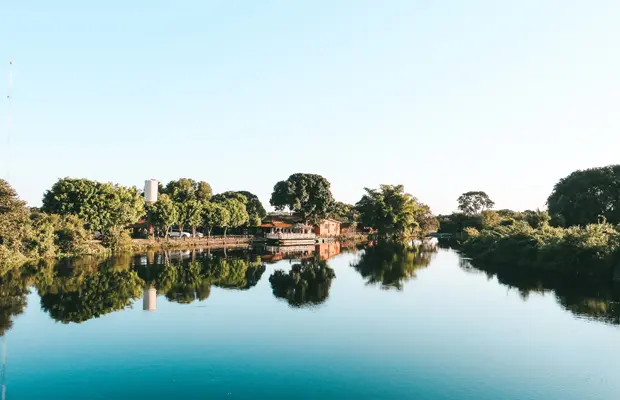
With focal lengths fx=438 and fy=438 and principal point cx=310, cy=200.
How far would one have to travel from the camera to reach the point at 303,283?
36.0m

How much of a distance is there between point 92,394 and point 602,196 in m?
72.0

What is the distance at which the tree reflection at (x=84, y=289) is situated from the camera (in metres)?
24.1

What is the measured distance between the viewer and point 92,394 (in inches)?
512

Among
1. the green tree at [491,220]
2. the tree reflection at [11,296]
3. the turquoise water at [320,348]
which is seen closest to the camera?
the turquoise water at [320,348]

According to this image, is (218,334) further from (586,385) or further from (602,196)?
(602,196)

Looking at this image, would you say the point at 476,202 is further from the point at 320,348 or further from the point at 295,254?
the point at 320,348

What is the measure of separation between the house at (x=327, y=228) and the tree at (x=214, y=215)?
1033 inches

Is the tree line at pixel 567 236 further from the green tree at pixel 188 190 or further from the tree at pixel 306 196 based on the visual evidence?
the green tree at pixel 188 190

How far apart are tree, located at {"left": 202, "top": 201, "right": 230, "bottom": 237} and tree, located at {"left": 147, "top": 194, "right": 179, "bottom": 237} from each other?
8.83m

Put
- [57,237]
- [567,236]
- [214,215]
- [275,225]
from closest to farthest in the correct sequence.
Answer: [567,236] → [57,237] → [214,215] → [275,225]

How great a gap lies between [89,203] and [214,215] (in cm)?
2639

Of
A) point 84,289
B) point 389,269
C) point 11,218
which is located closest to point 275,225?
point 389,269

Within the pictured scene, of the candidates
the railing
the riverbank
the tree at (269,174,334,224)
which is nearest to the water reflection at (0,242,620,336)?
→ the riverbank

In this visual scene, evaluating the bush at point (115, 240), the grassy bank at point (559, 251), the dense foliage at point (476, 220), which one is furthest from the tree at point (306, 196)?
the grassy bank at point (559, 251)
